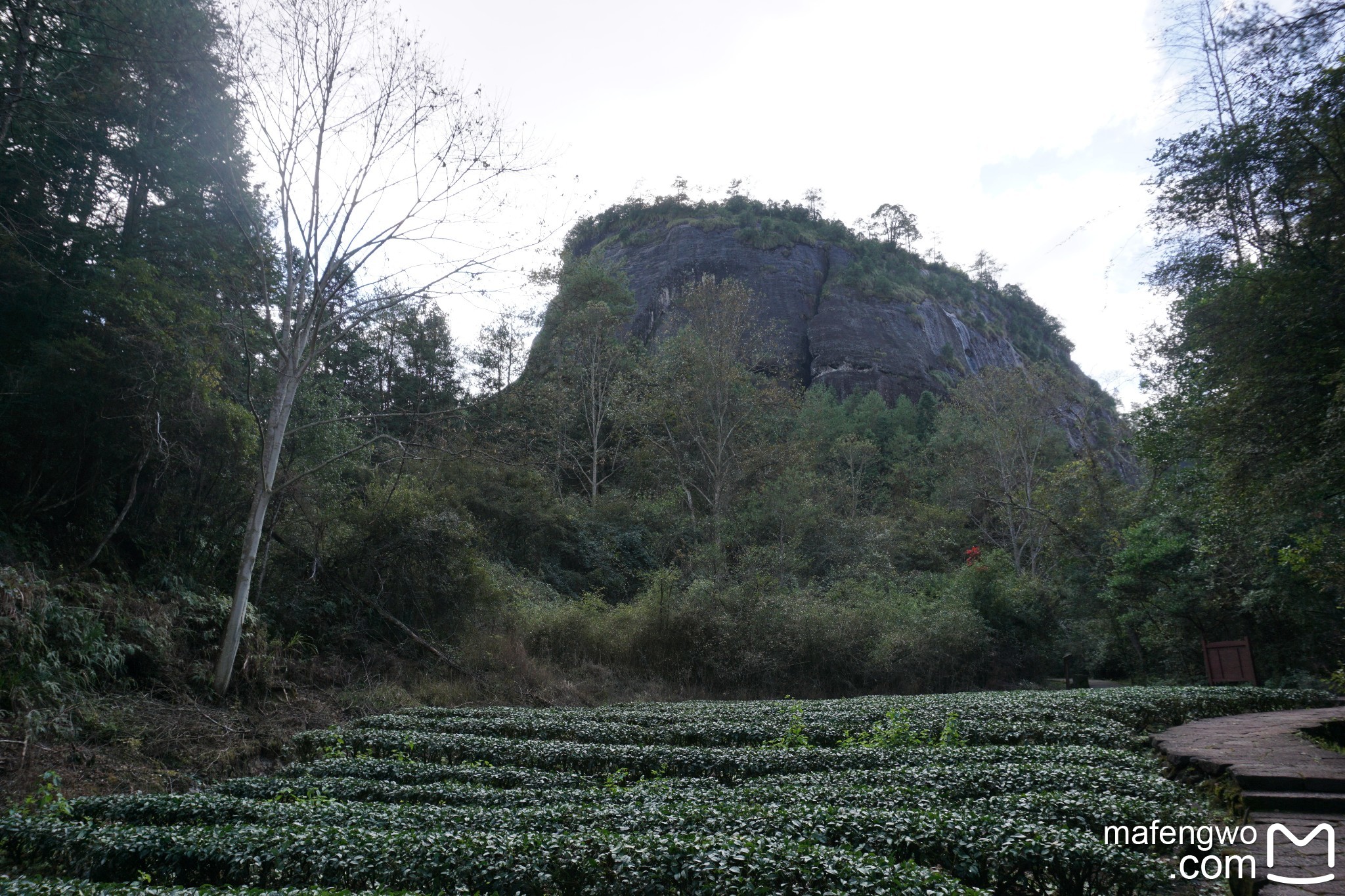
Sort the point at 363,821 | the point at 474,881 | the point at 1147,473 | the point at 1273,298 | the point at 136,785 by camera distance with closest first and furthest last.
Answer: the point at 474,881, the point at 363,821, the point at 136,785, the point at 1273,298, the point at 1147,473

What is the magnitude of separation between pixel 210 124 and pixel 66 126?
211cm

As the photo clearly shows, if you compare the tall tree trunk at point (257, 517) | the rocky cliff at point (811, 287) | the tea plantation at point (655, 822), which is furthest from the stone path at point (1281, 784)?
the rocky cliff at point (811, 287)

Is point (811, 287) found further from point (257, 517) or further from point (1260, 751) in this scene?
point (1260, 751)

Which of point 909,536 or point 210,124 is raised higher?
point 210,124

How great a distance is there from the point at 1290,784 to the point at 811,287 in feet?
175

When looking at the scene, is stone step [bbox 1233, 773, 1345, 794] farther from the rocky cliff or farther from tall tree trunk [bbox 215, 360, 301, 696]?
the rocky cliff

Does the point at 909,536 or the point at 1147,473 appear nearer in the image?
the point at 1147,473

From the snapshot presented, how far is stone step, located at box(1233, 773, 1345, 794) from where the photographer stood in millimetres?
5043

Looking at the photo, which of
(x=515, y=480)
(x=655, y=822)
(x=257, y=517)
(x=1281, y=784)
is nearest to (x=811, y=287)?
(x=515, y=480)

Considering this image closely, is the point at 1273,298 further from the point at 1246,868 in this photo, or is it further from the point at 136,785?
the point at 136,785

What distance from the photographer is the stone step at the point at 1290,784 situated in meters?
5.04

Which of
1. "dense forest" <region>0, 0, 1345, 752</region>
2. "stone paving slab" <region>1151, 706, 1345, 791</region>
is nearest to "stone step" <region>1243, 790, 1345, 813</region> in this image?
"stone paving slab" <region>1151, 706, 1345, 791</region>

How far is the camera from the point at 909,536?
2947 centimetres

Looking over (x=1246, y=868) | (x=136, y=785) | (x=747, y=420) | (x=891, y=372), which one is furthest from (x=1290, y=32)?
(x=891, y=372)
